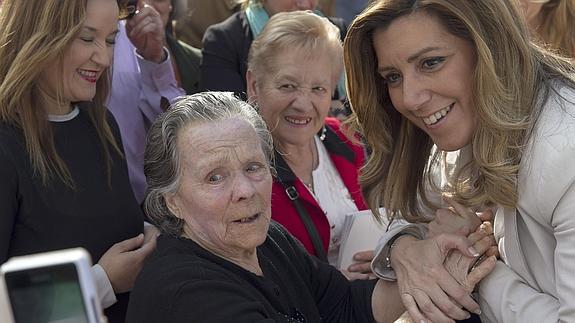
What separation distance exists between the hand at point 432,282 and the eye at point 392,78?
0.48 meters

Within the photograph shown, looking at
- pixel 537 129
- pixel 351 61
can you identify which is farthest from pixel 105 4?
pixel 537 129

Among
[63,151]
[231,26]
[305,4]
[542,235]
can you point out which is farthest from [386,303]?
[305,4]

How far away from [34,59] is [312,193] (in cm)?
116

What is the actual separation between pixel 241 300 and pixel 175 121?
565 mm

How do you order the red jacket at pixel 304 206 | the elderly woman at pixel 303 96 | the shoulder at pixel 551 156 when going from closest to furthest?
the shoulder at pixel 551 156
the red jacket at pixel 304 206
the elderly woman at pixel 303 96

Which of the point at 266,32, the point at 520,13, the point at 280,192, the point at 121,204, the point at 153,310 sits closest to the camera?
the point at 153,310

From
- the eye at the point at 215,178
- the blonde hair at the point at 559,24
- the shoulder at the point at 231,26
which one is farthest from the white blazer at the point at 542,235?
the blonde hair at the point at 559,24

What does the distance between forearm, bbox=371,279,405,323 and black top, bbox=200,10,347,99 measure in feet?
4.80

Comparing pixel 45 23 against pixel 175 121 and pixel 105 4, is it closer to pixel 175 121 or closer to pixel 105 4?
pixel 105 4

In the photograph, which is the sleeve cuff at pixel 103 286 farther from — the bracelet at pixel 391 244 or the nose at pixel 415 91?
the nose at pixel 415 91

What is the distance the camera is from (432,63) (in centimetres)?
258

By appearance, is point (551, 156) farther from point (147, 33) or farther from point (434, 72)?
point (147, 33)

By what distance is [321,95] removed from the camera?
3668mm

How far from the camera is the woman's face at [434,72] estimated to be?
2.55m
